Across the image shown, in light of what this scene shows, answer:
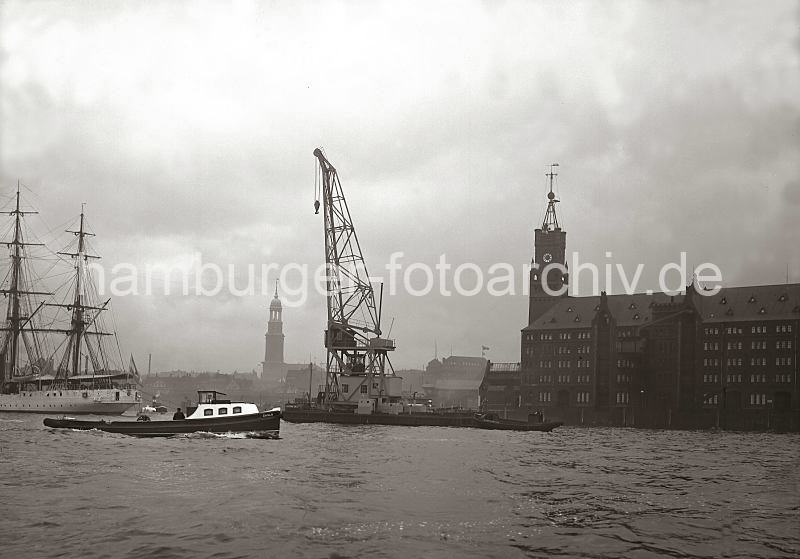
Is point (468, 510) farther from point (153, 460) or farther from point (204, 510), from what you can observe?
point (153, 460)

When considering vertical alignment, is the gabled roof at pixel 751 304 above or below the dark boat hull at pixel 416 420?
above

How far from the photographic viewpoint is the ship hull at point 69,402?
11256cm

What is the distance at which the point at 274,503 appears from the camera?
2745cm

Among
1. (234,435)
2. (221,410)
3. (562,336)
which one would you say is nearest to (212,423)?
(221,410)

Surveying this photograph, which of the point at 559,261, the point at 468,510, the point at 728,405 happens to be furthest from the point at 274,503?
the point at 559,261

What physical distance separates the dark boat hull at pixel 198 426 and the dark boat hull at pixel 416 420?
3658cm

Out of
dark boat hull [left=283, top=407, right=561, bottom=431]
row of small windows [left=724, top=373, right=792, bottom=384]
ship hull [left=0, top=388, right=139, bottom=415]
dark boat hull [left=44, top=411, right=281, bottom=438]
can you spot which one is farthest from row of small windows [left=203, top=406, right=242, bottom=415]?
row of small windows [left=724, top=373, right=792, bottom=384]

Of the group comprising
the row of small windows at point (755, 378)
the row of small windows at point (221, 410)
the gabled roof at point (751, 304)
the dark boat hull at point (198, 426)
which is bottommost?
the dark boat hull at point (198, 426)

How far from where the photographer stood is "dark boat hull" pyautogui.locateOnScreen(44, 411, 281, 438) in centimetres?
5294

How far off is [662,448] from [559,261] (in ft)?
301

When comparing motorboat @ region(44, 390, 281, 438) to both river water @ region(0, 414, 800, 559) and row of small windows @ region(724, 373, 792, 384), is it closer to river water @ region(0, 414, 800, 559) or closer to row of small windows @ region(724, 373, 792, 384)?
river water @ region(0, 414, 800, 559)

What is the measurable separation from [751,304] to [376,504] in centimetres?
10215

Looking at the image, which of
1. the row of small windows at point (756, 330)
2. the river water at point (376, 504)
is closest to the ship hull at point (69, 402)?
the river water at point (376, 504)

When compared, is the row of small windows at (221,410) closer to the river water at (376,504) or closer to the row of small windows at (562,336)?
the river water at (376,504)
